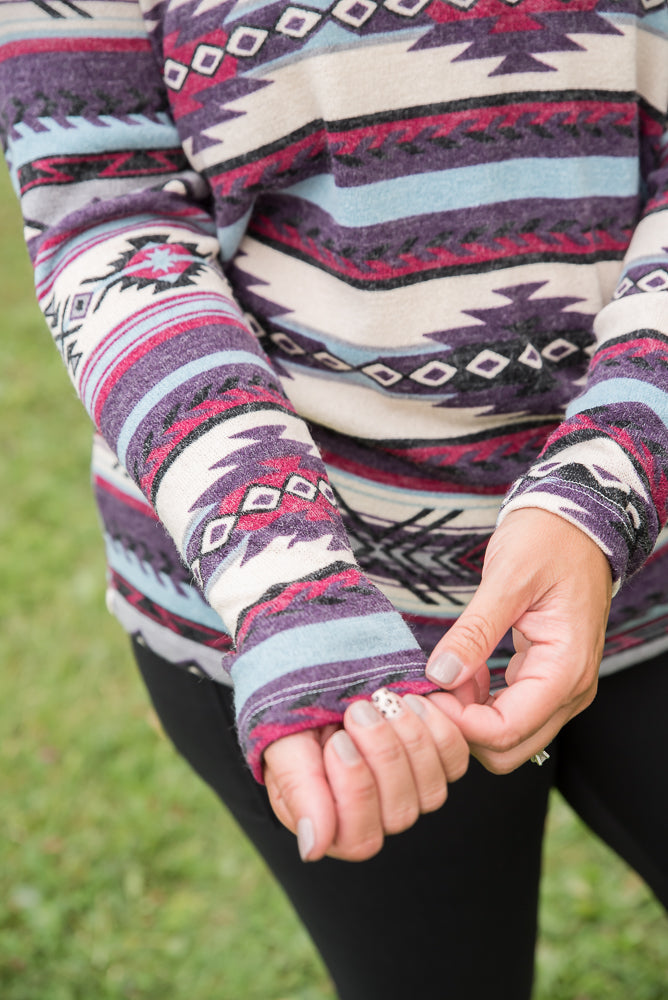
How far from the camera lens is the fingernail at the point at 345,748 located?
670mm

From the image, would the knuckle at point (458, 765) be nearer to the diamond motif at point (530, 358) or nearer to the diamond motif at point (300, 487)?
the diamond motif at point (300, 487)

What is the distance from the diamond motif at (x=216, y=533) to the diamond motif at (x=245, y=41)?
484 mm

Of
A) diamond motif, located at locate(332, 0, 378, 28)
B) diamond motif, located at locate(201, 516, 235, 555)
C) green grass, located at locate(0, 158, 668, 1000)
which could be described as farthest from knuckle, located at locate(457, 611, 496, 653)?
green grass, located at locate(0, 158, 668, 1000)

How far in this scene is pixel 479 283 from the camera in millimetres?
976

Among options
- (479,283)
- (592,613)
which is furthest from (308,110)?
(592,613)

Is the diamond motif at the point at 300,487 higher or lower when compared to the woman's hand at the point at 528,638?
higher

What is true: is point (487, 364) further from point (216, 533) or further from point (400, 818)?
point (400, 818)

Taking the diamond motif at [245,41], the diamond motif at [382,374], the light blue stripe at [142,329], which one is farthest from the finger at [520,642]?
the diamond motif at [245,41]

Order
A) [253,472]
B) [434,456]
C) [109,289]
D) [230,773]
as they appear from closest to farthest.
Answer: [253,472] → [109,289] → [434,456] → [230,773]

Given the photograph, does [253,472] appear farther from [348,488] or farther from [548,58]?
[548,58]

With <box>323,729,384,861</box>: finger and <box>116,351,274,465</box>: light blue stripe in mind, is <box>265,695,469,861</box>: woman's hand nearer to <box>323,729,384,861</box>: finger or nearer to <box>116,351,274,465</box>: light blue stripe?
<box>323,729,384,861</box>: finger

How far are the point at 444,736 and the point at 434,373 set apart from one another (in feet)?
1.41

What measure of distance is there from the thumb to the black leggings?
0.38 metres

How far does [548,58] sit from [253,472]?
55 cm
